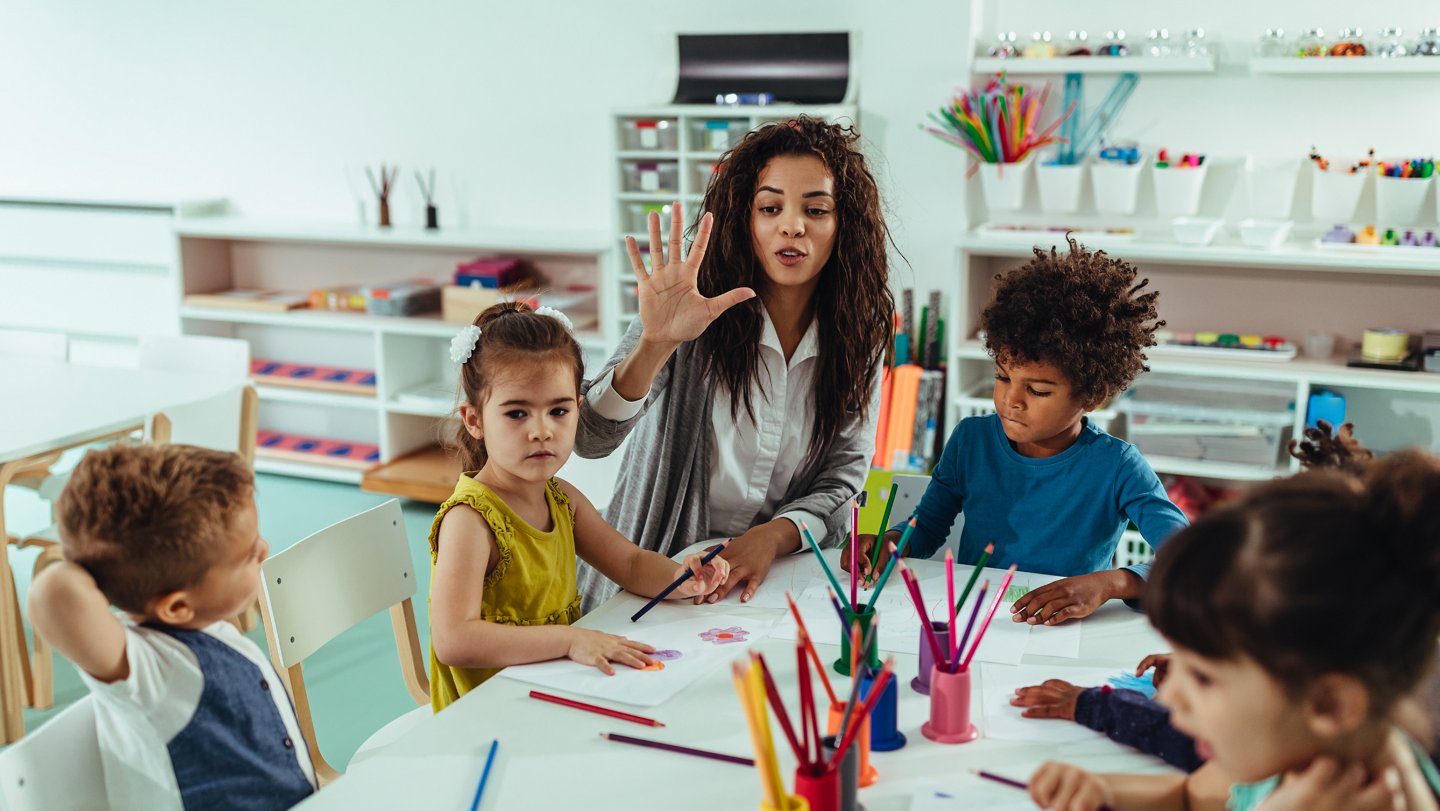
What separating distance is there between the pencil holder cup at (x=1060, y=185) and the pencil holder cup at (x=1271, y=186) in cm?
47

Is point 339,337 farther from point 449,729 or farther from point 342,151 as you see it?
point 449,729

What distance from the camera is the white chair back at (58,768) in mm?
1135

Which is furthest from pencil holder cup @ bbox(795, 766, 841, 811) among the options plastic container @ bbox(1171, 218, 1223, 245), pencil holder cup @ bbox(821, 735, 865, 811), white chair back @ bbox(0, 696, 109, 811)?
plastic container @ bbox(1171, 218, 1223, 245)

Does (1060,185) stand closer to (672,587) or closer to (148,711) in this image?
(672,587)

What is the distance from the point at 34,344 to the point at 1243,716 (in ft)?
11.3

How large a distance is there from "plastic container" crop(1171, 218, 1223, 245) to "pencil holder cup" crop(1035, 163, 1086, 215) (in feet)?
1.00

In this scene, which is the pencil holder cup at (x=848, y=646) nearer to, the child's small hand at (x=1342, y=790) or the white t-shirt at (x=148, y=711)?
the child's small hand at (x=1342, y=790)

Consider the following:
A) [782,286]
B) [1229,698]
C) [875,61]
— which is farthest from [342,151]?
[1229,698]

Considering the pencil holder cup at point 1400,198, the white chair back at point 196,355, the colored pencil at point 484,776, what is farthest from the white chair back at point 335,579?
the pencil holder cup at point 1400,198

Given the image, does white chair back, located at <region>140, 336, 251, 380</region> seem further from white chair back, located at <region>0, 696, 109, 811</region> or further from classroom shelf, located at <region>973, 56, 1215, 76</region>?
classroom shelf, located at <region>973, 56, 1215, 76</region>

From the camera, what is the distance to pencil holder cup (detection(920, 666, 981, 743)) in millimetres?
1201

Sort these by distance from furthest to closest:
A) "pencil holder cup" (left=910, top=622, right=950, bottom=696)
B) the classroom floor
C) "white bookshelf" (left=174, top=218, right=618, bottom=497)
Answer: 1. "white bookshelf" (left=174, top=218, right=618, bottom=497)
2. the classroom floor
3. "pencil holder cup" (left=910, top=622, right=950, bottom=696)

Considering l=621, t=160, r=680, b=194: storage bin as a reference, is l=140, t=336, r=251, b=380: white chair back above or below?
below

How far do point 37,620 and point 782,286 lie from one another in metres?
1.22
